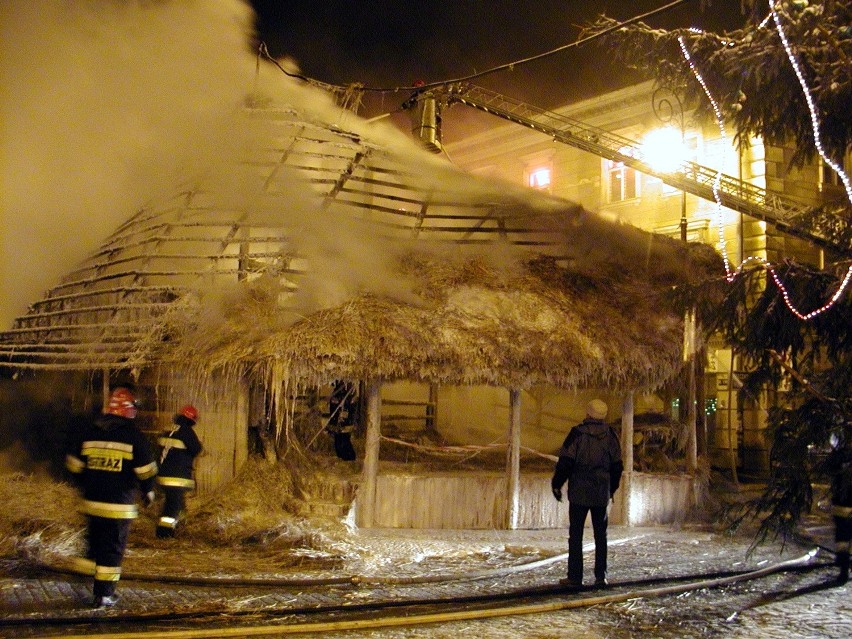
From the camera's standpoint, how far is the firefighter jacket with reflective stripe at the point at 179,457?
8.24 meters

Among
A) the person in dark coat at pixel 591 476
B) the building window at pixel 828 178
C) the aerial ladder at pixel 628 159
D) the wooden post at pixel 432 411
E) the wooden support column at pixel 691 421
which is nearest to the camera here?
the person in dark coat at pixel 591 476

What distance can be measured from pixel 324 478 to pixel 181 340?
107 inches

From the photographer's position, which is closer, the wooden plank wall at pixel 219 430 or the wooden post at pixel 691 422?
the wooden plank wall at pixel 219 430

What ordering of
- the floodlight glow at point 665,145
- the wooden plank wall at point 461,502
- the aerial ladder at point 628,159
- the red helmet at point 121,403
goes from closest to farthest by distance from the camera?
the red helmet at point 121,403 < the wooden plank wall at point 461,502 < the aerial ladder at point 628,159 < the floodlight glow at point 665,145

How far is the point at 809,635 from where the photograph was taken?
18.9 ft

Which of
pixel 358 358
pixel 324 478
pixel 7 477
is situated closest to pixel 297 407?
pixel 324 478

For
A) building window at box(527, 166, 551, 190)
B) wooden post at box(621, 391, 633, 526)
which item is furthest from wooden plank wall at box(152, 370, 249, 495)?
building window at box(527, 166, 551, 190)

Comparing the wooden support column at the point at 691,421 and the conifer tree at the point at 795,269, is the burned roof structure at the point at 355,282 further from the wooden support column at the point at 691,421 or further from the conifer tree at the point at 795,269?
the conifer tree at the point at 795,269

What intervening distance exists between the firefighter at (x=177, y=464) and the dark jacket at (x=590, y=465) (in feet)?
13.7

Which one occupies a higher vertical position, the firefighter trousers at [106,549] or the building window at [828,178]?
the building window at [828,178]

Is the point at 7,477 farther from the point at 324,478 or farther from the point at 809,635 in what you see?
the point at 809,635

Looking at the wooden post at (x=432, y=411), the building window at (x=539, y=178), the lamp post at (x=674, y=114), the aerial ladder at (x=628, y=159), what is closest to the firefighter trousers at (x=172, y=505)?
the lamp post at (x=674, y=114)

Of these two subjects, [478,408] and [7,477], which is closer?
[7,477]

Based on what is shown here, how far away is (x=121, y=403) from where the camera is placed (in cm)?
627
